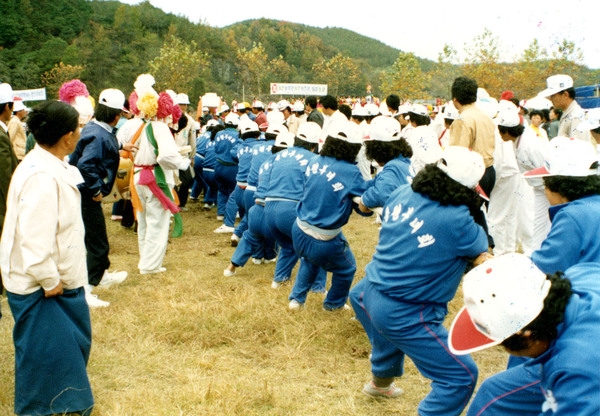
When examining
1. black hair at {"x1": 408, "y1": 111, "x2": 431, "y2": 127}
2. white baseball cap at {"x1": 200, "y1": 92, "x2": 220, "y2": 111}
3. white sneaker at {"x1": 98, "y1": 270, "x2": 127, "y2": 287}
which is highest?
black hair at {"x1": 408, "y1": 111, "x2": 431, "y2": 127}

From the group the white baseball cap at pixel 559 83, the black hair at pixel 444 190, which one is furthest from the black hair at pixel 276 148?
the black hair at pixel 444 190

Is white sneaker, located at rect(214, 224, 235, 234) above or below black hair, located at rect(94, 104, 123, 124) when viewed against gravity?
below

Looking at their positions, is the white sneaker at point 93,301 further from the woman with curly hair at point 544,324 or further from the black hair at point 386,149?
the woman with curly hair at point 544,324

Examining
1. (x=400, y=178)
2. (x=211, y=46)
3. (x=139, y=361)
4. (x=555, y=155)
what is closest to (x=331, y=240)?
(x=400, y=178)

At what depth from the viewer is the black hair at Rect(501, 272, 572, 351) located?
2.00m

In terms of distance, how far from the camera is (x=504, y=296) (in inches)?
76.8

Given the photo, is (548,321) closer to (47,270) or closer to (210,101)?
(47,270)

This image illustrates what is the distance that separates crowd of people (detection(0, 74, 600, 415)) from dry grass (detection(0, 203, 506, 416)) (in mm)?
264

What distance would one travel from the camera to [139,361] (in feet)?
15.1

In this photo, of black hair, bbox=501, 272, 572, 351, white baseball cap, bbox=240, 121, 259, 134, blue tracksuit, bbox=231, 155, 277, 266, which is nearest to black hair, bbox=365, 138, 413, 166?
blue tracksuit, bbox=231, 155, 277, 266


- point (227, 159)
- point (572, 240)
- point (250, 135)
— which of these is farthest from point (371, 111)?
point (572, 240)

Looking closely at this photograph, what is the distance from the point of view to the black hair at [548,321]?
200 cm

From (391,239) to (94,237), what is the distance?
3.72 meters

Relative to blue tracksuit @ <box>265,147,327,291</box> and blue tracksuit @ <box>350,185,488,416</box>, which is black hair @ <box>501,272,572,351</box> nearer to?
blue tracksuit @ <box>350,185,488,416</box>
